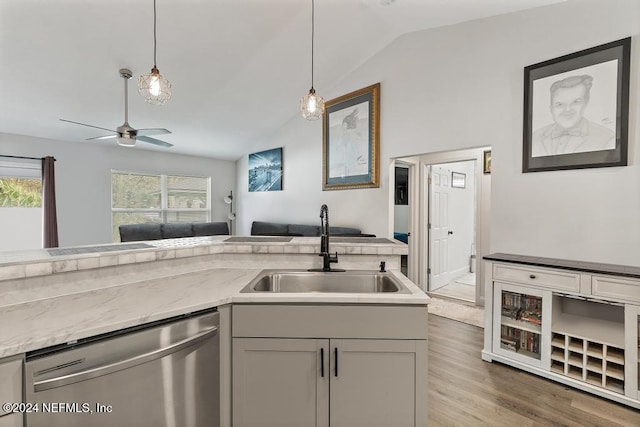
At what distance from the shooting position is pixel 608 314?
209 centimetres

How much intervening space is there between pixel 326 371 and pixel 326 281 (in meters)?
0.53

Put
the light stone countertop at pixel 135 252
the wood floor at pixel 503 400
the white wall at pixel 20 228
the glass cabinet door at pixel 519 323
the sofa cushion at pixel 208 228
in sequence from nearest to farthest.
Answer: the light stone countertop at pixel 135 252
the wood floor at pixel 503 400
the glass cabinet door at pixel 519 323
the white wall at pixel 20 228
the sofa cushion at pixel 208 228

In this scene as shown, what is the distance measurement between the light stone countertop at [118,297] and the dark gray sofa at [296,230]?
1.61 meters

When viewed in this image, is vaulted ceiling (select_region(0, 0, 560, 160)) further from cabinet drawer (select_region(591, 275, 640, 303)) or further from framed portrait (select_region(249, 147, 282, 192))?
cabinet drawer (select_region(591, 275, 640, 303))

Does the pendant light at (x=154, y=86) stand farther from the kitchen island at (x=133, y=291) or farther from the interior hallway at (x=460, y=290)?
the interior hallway at (x=460, y=290)

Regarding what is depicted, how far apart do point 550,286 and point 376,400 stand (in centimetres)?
163

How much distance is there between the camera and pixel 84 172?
485cm

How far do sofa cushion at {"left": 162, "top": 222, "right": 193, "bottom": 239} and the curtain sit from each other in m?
1.51

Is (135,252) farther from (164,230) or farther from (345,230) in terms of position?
(164,230)

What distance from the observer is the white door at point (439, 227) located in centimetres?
416

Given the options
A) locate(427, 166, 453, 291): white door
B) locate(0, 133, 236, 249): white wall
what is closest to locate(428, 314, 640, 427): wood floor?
locate(427, 166, 453, 291): white door

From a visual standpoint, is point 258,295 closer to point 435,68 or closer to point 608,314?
point 608,314

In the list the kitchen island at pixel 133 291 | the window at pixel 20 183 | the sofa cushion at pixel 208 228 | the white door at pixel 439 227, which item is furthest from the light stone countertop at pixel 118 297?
the window at pixel 20 183

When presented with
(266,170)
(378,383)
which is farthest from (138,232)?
(378,383)
